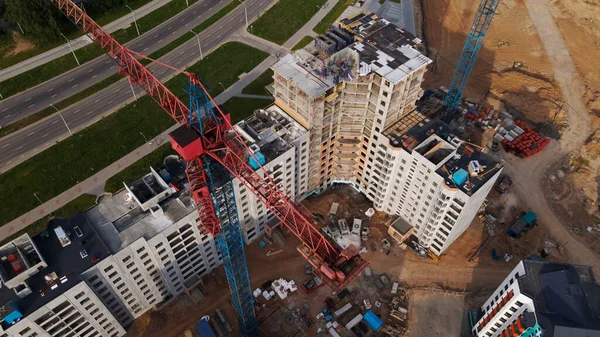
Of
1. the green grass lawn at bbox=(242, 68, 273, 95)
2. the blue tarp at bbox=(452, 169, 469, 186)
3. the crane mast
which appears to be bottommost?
the green grass lawn at bbox=(242, 68, 273, 95)

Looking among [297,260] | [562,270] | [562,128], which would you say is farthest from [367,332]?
[562,128]

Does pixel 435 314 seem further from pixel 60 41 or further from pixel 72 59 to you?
pixel 60 41

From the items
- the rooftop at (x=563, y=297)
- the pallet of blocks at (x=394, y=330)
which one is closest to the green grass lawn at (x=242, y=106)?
the pallet of blocks at (x=394, y=330)

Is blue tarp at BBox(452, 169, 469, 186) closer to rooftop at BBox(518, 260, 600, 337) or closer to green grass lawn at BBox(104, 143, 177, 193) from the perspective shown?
rooftop at BBox(518, 260, 600, 337)

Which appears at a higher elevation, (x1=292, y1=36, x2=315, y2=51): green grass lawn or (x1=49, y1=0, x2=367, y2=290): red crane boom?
(x1=49, y1=0, x2=367, y2=290): red crane boom

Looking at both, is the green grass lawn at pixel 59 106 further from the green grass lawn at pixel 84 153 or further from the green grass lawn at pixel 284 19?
the green grass lawn at pixel 284 19

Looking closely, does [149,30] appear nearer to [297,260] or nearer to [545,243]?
[297,260]

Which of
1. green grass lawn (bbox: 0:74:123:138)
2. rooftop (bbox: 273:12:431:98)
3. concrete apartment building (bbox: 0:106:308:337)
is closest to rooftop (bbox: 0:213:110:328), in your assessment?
concrete apartment building (bbox: 0:106:308:337)
